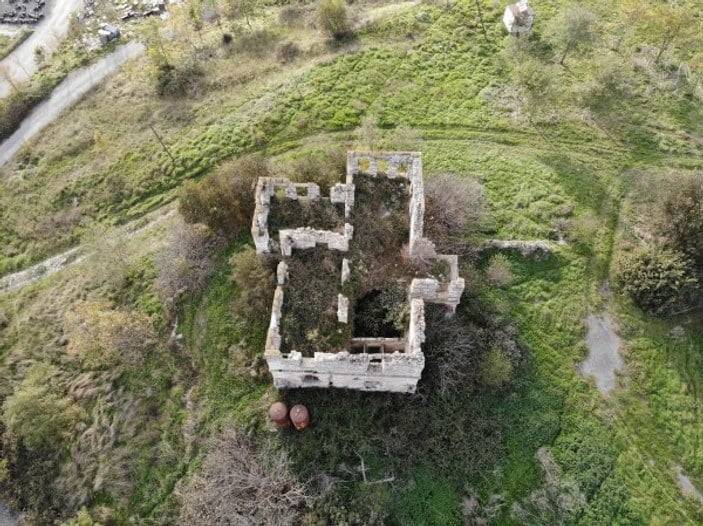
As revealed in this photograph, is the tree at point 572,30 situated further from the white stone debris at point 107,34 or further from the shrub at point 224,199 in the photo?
the white stone debris at point 107,34

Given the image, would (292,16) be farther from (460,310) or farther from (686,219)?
(686,219)

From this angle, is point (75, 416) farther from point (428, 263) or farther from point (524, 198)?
point (524, 198)

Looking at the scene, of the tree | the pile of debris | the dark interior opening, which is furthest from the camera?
the pile of debris

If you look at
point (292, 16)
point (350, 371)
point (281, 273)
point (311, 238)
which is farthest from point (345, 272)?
point (292, 16)

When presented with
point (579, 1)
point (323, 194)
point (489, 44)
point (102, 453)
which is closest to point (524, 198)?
point (323, 194)

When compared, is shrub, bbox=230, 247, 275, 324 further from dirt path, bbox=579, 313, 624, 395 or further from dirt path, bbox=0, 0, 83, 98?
dirt path, bbox=0, 0, 83, 98

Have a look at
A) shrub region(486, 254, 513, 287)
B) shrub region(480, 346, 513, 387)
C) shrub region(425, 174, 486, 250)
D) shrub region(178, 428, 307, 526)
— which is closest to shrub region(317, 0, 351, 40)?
shrub region(425, 174, 486, 250)

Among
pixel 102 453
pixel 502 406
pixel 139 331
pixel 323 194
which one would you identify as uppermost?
pixel 323 194
